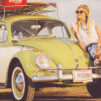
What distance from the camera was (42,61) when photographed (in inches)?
400

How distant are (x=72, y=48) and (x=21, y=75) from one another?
133cm

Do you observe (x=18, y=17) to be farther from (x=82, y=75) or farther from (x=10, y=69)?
(x=82, y=75)

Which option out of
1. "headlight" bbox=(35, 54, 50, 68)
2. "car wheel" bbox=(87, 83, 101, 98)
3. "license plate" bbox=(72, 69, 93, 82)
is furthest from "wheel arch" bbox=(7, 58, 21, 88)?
"car wheel" bbox=(87, 83, 101, 98)

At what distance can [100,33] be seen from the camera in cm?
1083

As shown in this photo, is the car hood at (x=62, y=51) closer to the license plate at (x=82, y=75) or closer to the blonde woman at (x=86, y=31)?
→ the blonde woman at (x=86, y=31)

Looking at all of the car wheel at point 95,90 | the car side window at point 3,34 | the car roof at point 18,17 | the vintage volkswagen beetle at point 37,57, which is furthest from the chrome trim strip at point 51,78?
the car roof at point 18,17

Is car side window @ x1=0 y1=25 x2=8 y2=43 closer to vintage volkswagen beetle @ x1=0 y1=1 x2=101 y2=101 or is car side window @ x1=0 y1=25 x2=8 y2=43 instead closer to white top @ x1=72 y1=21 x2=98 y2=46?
vintage volkswagen beetle @ x1=0 y1=1 x2=101 y2=101

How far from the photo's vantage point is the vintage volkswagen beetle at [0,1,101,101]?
396 inches

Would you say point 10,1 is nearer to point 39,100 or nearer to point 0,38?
point 0,38

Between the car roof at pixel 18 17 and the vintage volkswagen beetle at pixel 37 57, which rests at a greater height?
the car roof at pixel 18 17

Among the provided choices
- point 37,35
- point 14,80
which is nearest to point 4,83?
point 14,80

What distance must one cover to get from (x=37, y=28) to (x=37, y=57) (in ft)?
6.67

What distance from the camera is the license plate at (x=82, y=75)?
9978mm

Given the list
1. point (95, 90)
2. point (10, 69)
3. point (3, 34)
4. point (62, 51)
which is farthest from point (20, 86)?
point (95, 90)
